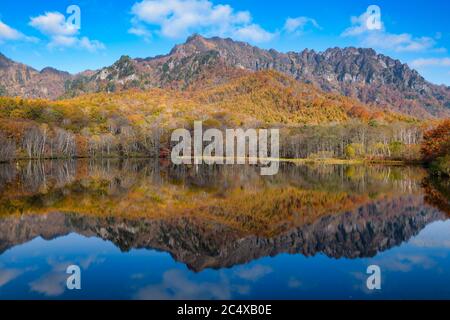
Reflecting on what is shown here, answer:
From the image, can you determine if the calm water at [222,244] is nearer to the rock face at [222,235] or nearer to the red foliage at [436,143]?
the rock face at [222,235]

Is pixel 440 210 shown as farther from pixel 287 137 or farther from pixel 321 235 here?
pixel 287 137

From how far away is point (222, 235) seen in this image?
20.9 metres

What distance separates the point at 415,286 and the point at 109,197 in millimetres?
26102

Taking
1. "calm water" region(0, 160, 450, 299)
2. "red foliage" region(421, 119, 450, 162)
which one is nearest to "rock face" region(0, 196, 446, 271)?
"calm water" region(0, 160, 450, 299)

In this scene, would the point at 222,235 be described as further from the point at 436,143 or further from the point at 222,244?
the point at 436,143

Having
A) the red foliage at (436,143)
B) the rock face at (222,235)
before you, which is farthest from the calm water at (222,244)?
the red foliage at (436,143)

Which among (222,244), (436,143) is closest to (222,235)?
(222,244)

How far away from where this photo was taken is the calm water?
1317 centimetres

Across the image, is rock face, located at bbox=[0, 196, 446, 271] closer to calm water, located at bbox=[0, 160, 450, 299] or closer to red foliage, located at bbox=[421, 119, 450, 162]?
calm water, located at bbox=[0, 160, 450, 299]

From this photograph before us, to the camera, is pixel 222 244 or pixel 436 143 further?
pixel 436 143

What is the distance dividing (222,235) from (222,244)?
168 cm

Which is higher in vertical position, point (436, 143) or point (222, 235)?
point (436, 143)

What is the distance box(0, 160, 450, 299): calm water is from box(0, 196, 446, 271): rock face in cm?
6

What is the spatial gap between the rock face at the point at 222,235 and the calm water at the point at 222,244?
0.06m
